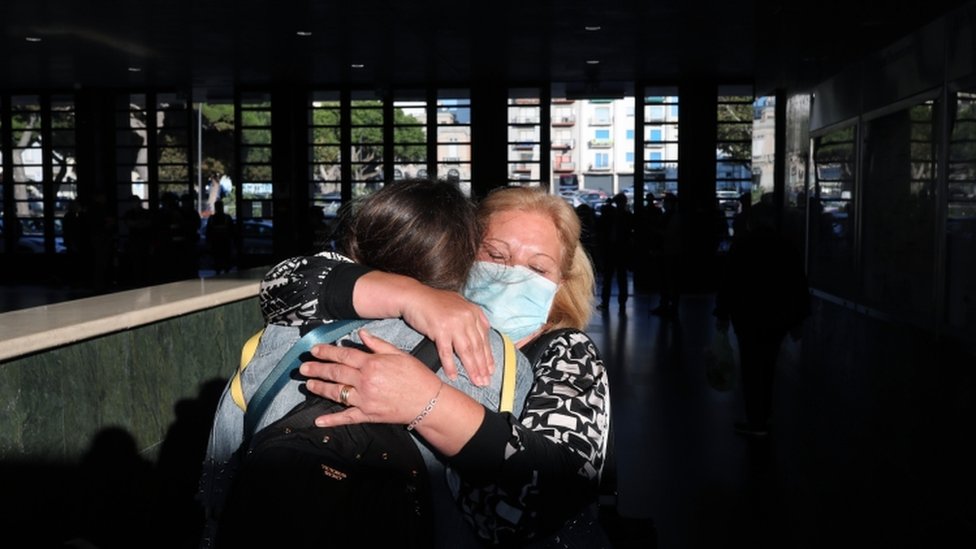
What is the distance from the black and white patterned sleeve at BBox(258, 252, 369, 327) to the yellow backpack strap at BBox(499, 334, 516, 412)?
30 cm

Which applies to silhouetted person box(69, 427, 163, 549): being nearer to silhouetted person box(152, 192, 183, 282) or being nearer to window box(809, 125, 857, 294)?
window box(809, 125, 857, 294)

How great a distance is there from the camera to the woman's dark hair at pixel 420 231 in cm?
215

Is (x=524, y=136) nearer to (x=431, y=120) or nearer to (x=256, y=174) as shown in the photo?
(x=431, y=120)

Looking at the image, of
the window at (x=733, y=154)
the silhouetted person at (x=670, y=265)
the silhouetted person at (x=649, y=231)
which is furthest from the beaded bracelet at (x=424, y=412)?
the window at (x=733, y=154)

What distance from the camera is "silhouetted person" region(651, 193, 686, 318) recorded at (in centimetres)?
1822

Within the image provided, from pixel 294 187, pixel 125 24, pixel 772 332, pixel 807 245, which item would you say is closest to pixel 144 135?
pixel 294 187

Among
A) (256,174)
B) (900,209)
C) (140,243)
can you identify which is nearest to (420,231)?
(900,209)

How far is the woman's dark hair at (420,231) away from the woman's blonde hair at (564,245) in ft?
1.30

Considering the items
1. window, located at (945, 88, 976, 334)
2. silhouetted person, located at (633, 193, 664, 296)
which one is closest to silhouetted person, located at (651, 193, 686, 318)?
silhouetted person, located at (633, 193, 664, 296)

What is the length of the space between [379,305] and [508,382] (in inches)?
10.8

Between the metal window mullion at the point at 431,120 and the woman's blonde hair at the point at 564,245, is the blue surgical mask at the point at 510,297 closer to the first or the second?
the woman's blonde hair at the point at 564,245

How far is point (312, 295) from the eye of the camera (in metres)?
2.13

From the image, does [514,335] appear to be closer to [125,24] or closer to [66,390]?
[66,390]

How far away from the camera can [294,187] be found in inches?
953
